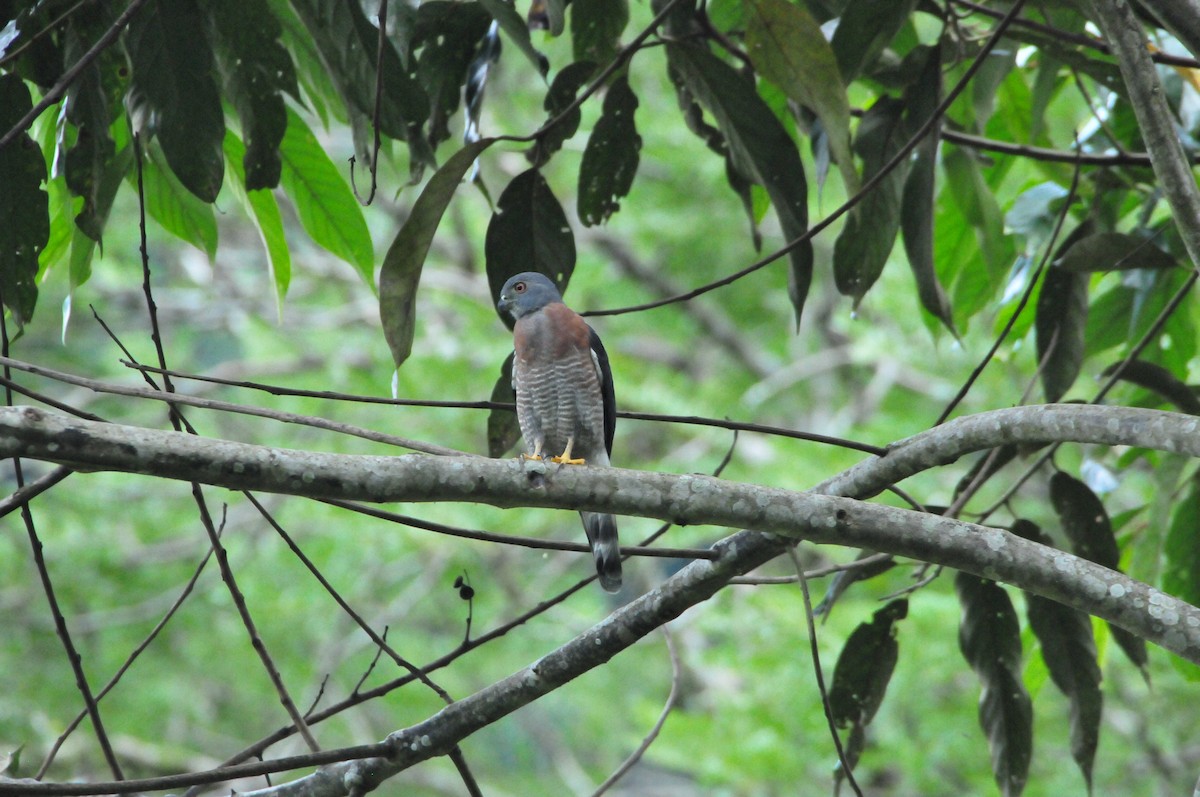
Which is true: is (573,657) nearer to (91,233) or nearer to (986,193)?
(91,233)

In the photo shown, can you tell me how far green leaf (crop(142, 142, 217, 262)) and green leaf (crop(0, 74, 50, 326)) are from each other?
1.86ft

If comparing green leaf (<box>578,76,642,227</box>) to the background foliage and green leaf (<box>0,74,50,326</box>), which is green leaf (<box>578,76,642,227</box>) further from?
green leaf (<box>0,74,50,326</box>)

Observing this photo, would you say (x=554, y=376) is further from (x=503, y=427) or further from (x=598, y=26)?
(x=598, y=26)

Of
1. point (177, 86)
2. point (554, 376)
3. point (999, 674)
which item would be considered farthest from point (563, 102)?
point (999, 674)

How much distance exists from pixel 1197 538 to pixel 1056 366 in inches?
29.6

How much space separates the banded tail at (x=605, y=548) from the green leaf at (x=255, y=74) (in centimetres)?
114

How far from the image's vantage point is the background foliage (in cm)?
224

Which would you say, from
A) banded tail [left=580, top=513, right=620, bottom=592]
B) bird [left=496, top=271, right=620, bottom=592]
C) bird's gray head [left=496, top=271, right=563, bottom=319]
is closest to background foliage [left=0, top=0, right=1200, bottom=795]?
bird's gray head [left=496, top=271, right=563, bottom=319]

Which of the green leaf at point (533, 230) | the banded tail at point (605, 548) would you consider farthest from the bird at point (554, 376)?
the green leaf at point (533, 230)

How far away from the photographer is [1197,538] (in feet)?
10.2

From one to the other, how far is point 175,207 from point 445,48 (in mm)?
815

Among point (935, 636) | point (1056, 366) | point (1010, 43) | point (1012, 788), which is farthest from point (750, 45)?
point (935, 636)

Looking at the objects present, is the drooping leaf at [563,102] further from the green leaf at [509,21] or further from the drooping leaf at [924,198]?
the drooping leaf at [924,198]

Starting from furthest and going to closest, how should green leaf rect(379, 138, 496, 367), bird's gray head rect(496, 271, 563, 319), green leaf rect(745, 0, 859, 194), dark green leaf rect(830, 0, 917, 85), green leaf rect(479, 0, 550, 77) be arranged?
bird's gray head rect(496, 271, 563, 319), dark green leaf rect(830, 0, 917, 85), green leaf rect(745, 0, 859, 194), green leaf rect(379, 138, 496, 367), green leaf rect(479, 0, 550, 77)
